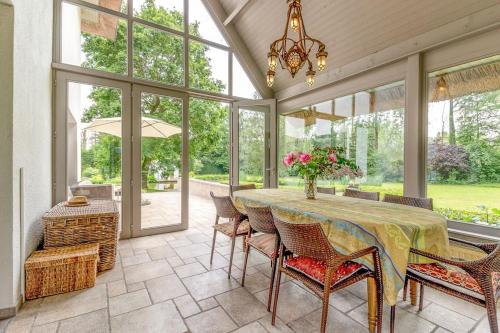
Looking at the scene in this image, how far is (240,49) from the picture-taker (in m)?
4.95

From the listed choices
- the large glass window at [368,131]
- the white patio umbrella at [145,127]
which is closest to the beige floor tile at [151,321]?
the white patio umbrella at [145,127]

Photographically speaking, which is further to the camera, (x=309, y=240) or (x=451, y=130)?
(x=451, y=130)

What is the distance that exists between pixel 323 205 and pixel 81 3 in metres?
4.41

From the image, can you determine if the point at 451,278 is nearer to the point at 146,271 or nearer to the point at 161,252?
the point at 146,271

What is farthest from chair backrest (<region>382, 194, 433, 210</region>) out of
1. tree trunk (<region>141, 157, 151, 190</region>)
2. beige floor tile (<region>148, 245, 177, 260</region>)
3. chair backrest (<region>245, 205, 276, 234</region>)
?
tree trunk (<region>141, 157, 151, 190</region>)

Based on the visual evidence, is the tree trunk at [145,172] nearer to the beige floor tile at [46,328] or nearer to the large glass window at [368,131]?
the beige floor tile at [46,328]

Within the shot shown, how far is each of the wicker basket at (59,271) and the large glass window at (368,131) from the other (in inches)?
143

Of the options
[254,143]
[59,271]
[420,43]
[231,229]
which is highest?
[420,43]

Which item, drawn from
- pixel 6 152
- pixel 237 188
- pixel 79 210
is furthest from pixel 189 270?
pixel 6 152

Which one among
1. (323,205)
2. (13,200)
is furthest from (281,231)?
(13,200)

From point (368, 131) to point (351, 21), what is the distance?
5.18ft

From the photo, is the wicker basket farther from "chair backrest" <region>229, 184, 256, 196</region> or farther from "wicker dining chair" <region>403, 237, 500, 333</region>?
"wicker dining chair" <region>403, 237, 500, 333</region>

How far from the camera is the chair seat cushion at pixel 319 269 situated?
1.60 meters

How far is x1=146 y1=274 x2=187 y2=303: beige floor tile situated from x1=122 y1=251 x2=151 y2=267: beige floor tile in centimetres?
57
